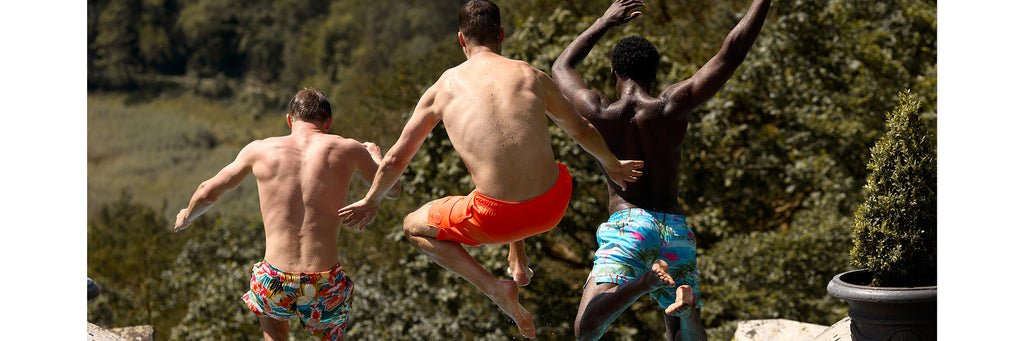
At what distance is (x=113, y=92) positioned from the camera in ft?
145

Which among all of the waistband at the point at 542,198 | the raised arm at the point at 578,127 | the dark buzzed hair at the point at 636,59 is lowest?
the waistband at the point at 542,198

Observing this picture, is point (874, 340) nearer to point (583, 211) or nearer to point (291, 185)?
point (291, 185)

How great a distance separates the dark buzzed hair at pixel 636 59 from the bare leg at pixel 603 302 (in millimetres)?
994

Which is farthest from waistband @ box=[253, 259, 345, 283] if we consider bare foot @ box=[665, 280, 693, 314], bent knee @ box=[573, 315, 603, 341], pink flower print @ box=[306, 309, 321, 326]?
bare foot @ box=[665, 280, 693, 314]

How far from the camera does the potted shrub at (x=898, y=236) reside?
5.26 m

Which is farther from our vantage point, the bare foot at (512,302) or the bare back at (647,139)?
the bare back at (647,139)

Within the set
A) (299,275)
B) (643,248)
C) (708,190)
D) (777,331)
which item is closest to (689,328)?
(643,248)

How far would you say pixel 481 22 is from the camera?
4.91 m

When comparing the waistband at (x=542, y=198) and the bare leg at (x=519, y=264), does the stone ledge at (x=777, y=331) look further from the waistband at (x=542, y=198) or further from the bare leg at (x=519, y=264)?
the waistband at (x=542, y=198)

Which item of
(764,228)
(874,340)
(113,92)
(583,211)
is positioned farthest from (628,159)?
(113,92)

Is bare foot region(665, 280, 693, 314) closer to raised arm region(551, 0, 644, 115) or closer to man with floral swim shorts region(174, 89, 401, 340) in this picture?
raised arm region(551, 0, 644, 115)

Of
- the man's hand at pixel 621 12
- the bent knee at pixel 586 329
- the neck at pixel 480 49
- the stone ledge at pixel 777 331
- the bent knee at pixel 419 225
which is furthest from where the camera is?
the stone ledge at pixel 777 331

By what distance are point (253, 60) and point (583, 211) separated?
114 feet

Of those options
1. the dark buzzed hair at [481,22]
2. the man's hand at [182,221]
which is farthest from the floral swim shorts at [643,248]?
the man's hand at [182,221]
